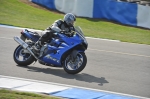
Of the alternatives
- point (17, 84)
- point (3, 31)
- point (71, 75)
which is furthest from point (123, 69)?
point (3, 31)

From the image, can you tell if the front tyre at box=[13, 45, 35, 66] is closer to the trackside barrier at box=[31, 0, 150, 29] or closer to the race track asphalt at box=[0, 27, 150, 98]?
the race track asphalt at box=[0, 27, 150, 98]

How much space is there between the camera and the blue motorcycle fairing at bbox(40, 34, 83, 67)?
34.2ft

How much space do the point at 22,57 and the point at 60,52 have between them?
3.90 ft

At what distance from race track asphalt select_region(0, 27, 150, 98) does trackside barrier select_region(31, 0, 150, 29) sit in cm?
789

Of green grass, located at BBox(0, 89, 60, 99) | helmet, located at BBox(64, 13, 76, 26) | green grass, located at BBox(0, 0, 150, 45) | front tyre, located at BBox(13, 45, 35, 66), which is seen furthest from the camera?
green grass, located at BBox(0, 0, 150, 45)

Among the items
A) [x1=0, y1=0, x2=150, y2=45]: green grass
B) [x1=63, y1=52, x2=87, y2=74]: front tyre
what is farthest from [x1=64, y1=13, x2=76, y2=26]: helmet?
[x1=0, y1=0, x2=150, y2=45]: green grass

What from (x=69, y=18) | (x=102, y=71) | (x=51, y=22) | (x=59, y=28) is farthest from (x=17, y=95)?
(x=51, y=22)

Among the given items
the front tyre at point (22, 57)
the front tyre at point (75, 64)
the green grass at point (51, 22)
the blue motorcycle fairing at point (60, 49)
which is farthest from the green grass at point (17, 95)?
the green grass at point (51, 22)

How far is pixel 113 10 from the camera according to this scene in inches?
933

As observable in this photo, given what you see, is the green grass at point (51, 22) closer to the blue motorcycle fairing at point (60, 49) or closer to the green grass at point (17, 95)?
the blue motorcycle fairing at point (60, 49)

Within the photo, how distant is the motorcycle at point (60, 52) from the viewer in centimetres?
1040

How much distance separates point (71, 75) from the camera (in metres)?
10.4

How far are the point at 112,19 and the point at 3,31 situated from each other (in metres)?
8.63

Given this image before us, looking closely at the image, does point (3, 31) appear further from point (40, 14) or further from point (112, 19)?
point (112, 19)
